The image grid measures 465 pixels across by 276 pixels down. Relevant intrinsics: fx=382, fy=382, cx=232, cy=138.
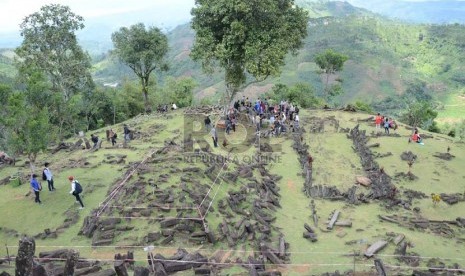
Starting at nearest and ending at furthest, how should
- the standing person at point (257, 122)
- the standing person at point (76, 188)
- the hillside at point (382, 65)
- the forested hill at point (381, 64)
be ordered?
the standing person at point (76, 188)
the standing person at point (257, 122)
the hillside at point (382, 65)
the forested hill at point (381, 64)

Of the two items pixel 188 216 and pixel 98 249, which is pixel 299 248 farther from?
pixel 98 249

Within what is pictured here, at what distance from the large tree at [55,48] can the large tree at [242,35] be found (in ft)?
50.0

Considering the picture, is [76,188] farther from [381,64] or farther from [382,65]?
[381,64]

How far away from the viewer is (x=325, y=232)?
2023 centimetres

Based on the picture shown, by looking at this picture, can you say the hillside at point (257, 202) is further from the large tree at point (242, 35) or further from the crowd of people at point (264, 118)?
the large tree at point (242, 35)

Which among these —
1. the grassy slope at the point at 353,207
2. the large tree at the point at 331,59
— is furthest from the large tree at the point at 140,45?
the large tree at the point at 331,59

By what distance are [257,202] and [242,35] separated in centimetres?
1697

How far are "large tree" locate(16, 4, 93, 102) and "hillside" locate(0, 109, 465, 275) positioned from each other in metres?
12.3

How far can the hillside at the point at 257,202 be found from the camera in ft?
56.9

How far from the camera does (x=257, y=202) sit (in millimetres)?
21906

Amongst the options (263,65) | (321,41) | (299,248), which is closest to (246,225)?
(299,248)

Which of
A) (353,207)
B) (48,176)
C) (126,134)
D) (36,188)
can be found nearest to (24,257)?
(36,188)

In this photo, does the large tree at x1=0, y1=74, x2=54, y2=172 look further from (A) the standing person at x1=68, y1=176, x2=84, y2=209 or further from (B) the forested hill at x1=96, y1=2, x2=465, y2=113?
(B) the forested hill at x1=96, y1=2, x2=465, y2=113

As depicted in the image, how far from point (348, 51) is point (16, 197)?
15446cm
